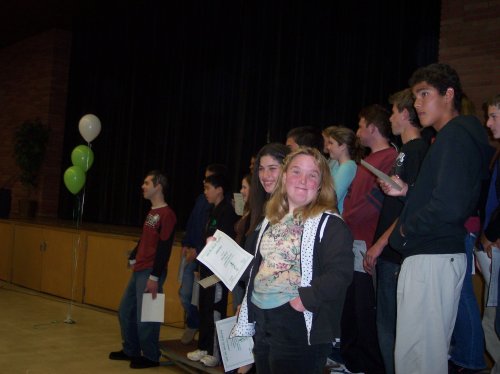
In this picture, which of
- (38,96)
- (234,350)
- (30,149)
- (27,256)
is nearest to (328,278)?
(234,350)

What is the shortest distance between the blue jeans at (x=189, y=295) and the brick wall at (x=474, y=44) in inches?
110

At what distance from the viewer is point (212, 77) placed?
26.3 feet

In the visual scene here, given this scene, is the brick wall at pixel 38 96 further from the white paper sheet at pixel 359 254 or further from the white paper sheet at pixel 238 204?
the white paper sheet at pixel 359 254

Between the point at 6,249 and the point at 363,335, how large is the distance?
20.4 ft

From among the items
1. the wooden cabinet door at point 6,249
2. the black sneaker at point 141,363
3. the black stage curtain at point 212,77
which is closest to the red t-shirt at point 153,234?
the black sneaker at point 141,363

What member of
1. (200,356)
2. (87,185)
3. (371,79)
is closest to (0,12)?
(87,185)

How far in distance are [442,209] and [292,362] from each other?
30.7 inches

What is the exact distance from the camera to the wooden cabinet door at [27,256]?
7188mm

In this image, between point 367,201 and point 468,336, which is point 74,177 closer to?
point 367,201

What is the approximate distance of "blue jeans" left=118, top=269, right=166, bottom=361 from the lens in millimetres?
4066

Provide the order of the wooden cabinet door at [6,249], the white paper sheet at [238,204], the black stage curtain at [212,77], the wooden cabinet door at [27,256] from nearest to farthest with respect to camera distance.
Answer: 1. the white paper sheet at [238,204]
2. the black stage curtain at [212,77]
3. the wooden cabinet door at [27,256]
4. the wooden cabinet door at [6,249]

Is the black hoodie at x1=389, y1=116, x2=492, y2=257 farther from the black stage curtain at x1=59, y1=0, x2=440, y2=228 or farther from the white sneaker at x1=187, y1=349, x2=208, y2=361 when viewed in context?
the black stage curtain at x1=59, y1=0, x2=440, y2=228

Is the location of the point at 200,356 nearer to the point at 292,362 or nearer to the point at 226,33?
the point at 292,362

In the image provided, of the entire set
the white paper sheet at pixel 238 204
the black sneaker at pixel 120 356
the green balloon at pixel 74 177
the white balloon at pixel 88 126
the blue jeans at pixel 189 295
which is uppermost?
the white balloon at pixel 88 126
